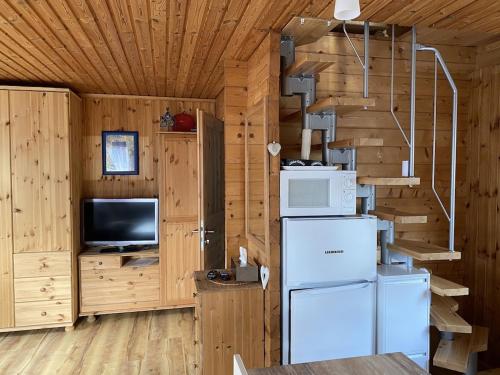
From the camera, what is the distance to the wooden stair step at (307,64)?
194 cm

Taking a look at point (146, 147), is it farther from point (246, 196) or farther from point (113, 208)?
point (246, 196)

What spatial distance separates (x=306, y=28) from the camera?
7.04ft

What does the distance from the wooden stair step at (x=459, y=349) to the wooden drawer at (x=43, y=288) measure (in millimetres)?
3189

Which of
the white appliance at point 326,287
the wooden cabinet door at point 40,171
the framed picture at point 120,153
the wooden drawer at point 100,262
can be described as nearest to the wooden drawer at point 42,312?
the wooden drawer at point 100,262

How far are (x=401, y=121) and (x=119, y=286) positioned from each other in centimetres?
313

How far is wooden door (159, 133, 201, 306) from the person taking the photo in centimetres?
382

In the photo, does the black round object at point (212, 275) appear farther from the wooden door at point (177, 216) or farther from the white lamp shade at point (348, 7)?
the white lamp shade at point (348, 7)

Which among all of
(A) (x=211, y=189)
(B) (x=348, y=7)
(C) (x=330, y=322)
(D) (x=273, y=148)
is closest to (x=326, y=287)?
(C) (x=330, y=322)

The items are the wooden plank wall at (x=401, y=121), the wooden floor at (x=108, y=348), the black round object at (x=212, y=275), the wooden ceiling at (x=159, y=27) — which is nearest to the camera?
the wooden ceiling at (x=159, y=27)

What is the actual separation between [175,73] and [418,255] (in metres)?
2.41

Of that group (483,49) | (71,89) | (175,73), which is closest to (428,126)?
(483,49)

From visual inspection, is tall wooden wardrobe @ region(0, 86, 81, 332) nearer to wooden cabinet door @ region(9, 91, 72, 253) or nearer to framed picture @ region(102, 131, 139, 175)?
wooden cabinet door @ region(9, 91, 72, 253)

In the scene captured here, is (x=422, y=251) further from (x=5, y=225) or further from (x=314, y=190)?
(x=5, y=225)

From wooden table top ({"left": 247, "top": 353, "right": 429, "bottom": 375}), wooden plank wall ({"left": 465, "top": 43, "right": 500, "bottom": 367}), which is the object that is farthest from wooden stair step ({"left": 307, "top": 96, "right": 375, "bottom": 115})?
wooden plank wall ({"left": 465, "top": 43, "right": 500, "bottom": 367})
